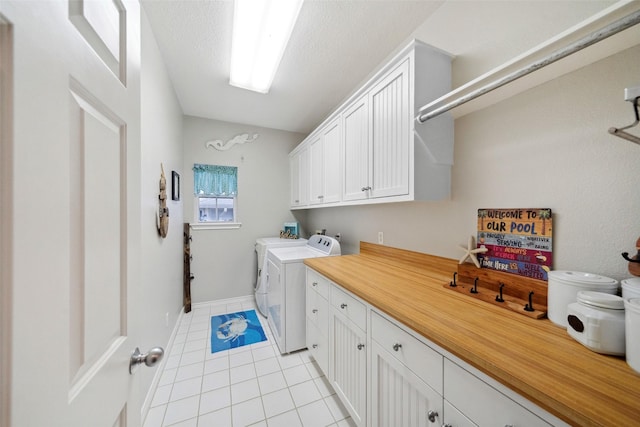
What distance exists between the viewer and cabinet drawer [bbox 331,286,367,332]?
1274 mm

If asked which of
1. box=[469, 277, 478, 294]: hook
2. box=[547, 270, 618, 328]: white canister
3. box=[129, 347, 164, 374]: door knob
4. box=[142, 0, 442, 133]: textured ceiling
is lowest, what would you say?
box=[129, 347, 164, 374]: door knob

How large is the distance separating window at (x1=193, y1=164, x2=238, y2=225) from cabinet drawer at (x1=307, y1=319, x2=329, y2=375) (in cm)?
209

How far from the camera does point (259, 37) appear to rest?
1.74 meters

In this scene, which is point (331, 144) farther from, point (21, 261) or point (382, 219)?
point (21, 261)

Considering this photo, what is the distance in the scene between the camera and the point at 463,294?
1196 millimetres

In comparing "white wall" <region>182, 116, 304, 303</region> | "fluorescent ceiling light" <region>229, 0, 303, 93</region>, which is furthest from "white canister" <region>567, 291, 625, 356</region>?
"white wall" <region>182, 116, 304, 303</region>

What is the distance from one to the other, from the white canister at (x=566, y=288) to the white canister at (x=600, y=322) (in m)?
0.06

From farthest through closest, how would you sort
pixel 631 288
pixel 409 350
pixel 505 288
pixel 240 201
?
pixel 240 201 < pixel 505 288 < pixel 409 350 < pixel 631 288

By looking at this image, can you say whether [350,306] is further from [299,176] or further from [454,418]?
[299,176]

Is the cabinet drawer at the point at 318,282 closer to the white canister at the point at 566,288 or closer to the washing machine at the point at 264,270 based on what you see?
the washing machine at the point at 264,270

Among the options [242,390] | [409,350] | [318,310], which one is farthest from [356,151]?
[242,390]

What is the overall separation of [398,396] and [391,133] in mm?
1423

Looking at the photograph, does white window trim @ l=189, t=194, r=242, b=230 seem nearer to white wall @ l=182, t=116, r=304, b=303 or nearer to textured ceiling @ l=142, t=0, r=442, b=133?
white wall @ l=182, t=116, r=304, b=303

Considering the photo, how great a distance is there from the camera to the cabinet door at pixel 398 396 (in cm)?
87
